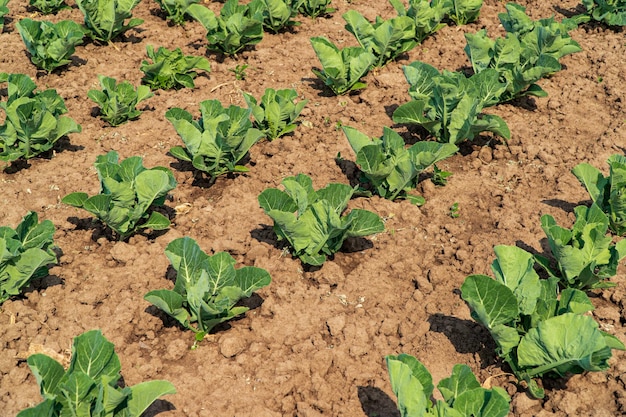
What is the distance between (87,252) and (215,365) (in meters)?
1.39

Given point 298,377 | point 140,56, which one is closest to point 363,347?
point 298,377

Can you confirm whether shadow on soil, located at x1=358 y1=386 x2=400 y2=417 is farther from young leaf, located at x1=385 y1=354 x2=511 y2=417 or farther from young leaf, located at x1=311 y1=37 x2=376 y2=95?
young leaf, located at x1=311 y1=37 x2=376 y2=95

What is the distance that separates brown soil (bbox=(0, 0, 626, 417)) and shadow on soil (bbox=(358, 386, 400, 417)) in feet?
0.04

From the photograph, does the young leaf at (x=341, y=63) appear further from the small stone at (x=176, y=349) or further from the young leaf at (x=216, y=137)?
the small stone at (x=176, y=349)

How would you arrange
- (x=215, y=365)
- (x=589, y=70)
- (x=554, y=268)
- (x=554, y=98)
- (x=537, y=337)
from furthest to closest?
(x=589, y=70)
(x=554, y=98)
(x=554, y=268)
(x=215, y=365)
(x=537, y=337)

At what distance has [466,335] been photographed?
387cm

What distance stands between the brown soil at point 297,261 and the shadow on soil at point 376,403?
0.04ft

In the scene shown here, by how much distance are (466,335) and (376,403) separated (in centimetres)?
73

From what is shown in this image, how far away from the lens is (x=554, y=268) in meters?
4.24

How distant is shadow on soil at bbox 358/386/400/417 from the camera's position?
136 inches

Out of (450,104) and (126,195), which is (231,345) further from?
(450,104)

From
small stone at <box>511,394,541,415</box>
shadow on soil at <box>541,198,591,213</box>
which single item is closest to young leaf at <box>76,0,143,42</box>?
shadow on soil at <box>541,198,591,213</box>

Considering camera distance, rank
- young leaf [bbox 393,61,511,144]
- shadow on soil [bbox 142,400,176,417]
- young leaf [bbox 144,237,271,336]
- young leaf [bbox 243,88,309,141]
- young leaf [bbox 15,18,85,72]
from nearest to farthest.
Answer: shadow on soil [bbox 142,400,176,417], young leaf [bbox 144,237,271,336], young leaf [bbox 393,61,511,144], young leaf [bbox 243,88,309,141], young leaf [bbox 15,18,85,72]

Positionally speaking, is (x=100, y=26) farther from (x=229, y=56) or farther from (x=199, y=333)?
(x=199, y=333)
